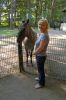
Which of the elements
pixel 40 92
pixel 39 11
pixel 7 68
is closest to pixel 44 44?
pixel 40 92

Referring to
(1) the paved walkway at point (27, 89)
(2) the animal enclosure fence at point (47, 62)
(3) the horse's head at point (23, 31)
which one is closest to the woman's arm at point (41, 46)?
(1) the paved walkway at point (27, 89)

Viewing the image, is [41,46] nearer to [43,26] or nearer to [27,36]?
[43,26]

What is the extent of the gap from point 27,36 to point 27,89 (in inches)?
66.7

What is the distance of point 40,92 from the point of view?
4.79 meters

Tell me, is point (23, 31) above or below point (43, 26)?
below

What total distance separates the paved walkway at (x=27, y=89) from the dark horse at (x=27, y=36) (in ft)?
3.13

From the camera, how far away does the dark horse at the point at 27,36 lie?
5805mm

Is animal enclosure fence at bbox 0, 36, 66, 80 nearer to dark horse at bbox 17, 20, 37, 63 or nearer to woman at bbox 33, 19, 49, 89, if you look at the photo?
dark horse at bbox 17, 20, 37, 63

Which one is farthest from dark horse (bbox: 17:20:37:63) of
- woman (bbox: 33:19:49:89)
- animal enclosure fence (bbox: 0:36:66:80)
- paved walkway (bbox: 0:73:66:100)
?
woman (bbox: 33:19:49:89)

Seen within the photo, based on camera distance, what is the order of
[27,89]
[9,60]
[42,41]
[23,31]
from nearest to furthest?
[42,41] → [27,89] → [23,31] → [9,60]

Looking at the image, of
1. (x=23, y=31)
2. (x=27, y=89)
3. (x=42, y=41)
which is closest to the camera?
(x=42, y=41)

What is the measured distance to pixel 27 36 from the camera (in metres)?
6.21

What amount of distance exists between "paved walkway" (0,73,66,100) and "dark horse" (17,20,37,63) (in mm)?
954

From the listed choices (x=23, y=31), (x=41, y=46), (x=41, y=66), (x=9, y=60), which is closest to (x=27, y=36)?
(x=23, y=31)
